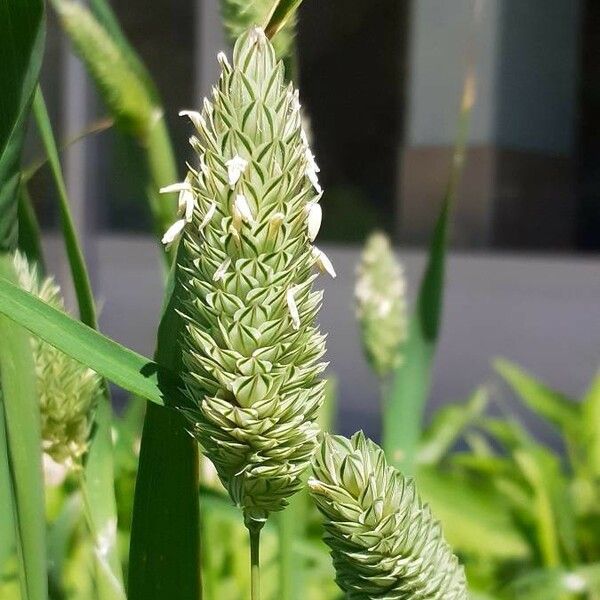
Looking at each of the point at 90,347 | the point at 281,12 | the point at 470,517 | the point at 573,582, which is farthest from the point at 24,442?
the point at 470,517

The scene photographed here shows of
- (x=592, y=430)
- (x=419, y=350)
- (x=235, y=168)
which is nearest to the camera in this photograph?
(x=235, y=168)

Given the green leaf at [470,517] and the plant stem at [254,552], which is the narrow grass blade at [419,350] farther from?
the green leaf at [470,517]

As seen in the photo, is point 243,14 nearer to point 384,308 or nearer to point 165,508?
point 165,508

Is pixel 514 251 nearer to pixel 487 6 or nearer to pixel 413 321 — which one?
pixel 487 6

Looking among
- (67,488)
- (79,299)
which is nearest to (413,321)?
(79,299)

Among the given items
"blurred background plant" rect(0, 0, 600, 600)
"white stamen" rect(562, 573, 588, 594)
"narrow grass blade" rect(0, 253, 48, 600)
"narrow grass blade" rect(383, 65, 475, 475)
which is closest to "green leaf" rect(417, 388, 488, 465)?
"blurred background plant" rect(0, 0, 600, 600)

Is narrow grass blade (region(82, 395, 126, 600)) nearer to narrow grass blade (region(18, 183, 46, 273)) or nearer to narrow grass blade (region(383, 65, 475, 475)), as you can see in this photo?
narrow grass blade (region(18, 183, 46, 273))

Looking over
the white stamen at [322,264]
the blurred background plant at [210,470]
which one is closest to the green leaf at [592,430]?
the blurred background plant at [210,470]
